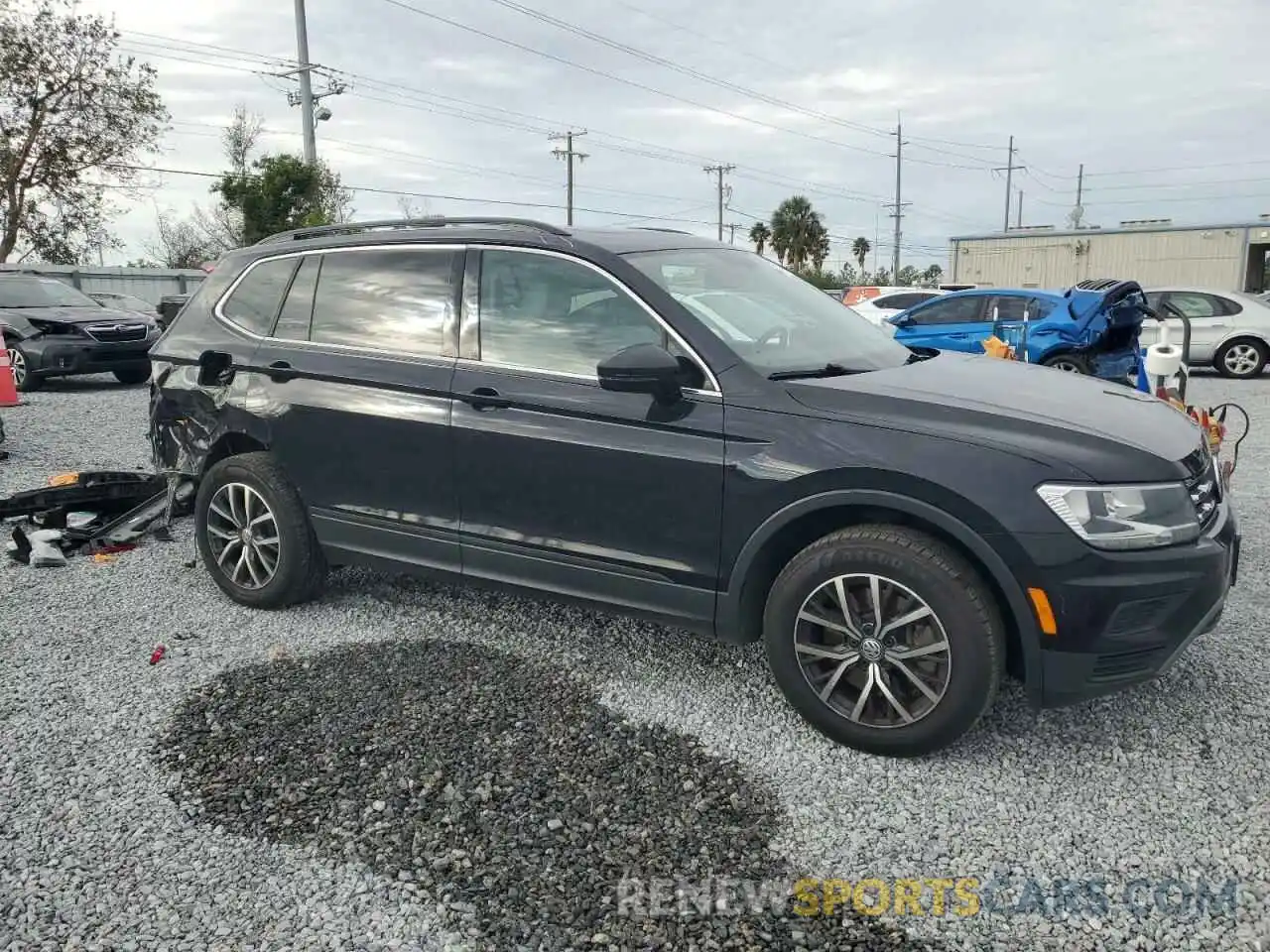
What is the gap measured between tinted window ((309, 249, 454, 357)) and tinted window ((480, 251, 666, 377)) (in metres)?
0.23

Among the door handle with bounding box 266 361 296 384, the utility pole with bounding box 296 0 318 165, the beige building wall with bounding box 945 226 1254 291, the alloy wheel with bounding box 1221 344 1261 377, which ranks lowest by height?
the alloy wheel with bounding box 1221 344 1261 377

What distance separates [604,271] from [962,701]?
1977 mm

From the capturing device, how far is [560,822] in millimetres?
2760

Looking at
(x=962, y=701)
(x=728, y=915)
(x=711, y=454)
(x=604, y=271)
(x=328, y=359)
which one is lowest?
(x=728, y=915)

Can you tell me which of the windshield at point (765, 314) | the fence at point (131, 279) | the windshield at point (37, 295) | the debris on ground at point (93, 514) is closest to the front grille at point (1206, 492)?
the windshield at point (765, 314)

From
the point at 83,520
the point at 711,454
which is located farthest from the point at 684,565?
the point at 83,520

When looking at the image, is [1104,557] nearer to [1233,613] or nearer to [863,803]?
[863,803]

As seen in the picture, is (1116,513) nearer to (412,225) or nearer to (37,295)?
(412,225)

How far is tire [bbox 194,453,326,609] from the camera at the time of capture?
169 inches

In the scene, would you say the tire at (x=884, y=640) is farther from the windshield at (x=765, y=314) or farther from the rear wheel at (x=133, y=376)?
the rear wheel at (x=133, y=376)

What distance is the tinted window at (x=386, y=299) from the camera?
3.94 m

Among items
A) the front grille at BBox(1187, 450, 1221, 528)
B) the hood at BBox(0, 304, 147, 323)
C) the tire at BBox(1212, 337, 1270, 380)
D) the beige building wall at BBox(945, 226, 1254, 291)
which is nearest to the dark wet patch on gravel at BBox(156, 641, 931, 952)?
the front grille at BBox(1187, 450, 1221, 528)

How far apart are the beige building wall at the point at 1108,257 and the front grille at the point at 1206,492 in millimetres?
37094

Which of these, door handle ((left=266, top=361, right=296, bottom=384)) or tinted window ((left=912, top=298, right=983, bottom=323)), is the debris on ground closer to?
door handle ((left=266, top=361, right=296, bottom=384))
